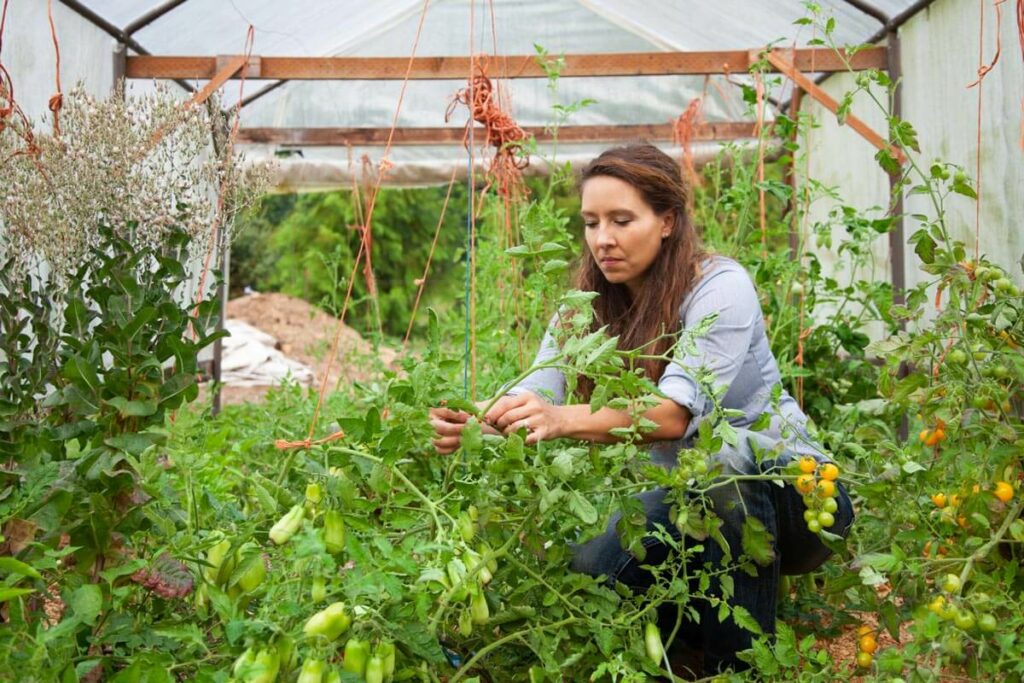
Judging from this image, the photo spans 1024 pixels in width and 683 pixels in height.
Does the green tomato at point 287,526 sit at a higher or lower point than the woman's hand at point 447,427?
lower

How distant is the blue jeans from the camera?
1.79 meters

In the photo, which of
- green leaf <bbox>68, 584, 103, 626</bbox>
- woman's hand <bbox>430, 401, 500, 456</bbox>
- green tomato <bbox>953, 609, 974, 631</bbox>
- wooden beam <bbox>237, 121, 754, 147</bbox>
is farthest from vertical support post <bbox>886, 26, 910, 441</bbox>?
Answer: green leaf <bbox>68, 584, 103, 626</bbox>

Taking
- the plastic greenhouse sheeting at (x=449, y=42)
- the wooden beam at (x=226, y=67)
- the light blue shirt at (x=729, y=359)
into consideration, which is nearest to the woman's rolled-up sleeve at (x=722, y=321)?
the light blue shirt at (x=729, y=359)

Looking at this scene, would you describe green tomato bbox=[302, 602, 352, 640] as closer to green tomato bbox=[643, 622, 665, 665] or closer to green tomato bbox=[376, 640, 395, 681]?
green tomato bbox=[376, 640, 395, 681]

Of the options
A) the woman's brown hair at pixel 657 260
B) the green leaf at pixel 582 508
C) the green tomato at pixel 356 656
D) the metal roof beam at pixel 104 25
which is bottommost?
the green tomato at pixel 356 656

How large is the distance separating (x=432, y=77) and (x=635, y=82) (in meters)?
2.17

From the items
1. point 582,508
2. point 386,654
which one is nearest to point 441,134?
point 582,508

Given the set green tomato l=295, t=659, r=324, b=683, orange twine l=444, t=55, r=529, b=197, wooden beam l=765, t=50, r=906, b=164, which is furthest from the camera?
wooden beam l=765, t=50, r=906, b=164

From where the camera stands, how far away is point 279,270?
43.1ft

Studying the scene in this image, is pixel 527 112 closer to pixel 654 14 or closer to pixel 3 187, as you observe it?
pixel 654 14

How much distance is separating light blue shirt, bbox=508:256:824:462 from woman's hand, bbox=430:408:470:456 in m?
0.21

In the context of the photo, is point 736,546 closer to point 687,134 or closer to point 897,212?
point 897,212

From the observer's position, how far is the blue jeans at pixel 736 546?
1789 mm

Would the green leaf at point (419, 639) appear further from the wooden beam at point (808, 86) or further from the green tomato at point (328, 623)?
the wooden beam at point (808, 86)
